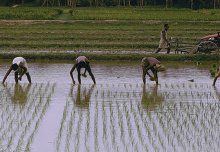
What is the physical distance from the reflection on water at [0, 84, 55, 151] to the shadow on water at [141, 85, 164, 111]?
1639 millimetres

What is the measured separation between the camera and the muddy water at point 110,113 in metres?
8.57

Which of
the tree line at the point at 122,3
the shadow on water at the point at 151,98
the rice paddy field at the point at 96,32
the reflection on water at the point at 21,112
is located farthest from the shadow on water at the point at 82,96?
the tree line at the point at 122,3

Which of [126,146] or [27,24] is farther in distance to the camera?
[27,24]

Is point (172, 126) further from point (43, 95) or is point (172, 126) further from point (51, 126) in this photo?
point (43, 95)

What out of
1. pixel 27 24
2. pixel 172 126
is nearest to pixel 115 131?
pixel 172 126

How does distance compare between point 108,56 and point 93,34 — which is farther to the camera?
point 93,34

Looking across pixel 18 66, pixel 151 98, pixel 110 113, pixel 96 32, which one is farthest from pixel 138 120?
pixel 96 32

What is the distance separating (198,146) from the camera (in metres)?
8.42

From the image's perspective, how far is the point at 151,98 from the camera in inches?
499

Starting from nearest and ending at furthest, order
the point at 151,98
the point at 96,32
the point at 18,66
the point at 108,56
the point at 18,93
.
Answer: the point at 151,98, the point at 18,93, the point at 18,66, the point at 108,56, the point at 96,32

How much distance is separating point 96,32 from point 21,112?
1502 cm

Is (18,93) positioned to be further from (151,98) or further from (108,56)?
(108,56)

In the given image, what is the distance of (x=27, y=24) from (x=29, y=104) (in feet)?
59.3

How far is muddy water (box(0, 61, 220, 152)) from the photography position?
337 inches
